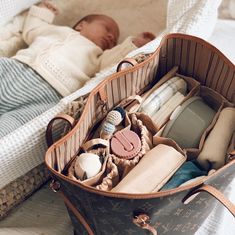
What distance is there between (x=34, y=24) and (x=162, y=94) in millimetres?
502

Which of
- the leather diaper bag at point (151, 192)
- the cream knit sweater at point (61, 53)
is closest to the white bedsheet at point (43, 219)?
the leather diaper bag at point (151, 192)

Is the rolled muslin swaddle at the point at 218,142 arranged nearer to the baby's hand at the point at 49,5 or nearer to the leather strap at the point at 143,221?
the leather strap at the point at 143,221

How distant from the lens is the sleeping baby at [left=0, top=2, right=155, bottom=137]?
0.99 m

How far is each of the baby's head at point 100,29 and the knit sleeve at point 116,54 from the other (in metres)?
0.10

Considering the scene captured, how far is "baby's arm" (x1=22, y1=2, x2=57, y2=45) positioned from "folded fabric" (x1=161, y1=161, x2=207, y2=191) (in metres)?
0.62

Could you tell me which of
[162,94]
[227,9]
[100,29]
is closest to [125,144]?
[162,94]

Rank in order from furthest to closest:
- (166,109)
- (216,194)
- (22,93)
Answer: (22,93), (166,109), (216,194)

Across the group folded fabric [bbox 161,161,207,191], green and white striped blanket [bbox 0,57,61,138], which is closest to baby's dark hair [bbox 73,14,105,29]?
green and white striped blanket [bbox 0,57,61,138]

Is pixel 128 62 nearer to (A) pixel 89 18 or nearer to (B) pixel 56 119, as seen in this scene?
(B) pixel 56 119

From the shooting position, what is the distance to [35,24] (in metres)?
1.20

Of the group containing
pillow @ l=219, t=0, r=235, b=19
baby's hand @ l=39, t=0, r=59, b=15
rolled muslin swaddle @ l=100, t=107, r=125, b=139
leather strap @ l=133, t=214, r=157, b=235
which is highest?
pillow @ l=219, t=0, r=235, b=19

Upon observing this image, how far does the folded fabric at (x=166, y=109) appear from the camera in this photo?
0.85 m

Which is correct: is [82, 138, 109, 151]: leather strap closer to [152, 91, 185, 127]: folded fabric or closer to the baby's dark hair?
[152, 91, 185, 127]: folded fabric

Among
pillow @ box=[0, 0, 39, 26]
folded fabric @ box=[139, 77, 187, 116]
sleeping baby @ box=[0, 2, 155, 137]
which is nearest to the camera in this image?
folded fabric @ box=[139, 77, 187, 116]
